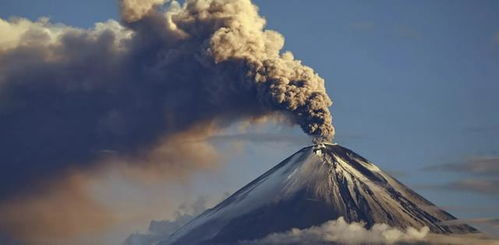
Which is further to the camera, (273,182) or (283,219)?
(273,182)

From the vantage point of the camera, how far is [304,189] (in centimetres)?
13250

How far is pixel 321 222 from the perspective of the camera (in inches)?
5027

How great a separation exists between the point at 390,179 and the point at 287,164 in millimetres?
12995

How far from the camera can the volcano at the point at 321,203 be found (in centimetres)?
12888

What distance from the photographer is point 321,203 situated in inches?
5128

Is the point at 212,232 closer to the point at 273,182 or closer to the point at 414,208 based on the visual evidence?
the point at 273,182

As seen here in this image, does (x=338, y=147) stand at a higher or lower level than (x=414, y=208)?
higher

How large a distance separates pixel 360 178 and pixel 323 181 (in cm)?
482

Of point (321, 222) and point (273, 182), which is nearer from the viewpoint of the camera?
point (321, 222)

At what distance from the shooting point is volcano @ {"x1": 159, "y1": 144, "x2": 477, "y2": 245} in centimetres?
12888

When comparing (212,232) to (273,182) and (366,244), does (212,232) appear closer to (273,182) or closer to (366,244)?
(273,182)

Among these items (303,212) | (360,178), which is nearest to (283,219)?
(303,212)

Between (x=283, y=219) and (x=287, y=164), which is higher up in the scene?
(x=287, y=164)

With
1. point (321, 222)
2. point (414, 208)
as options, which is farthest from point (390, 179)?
point (321, 222)
